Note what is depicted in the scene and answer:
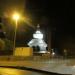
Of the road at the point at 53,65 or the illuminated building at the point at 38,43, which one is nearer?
the road at the point at 53,65

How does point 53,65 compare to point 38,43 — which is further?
point 38,43

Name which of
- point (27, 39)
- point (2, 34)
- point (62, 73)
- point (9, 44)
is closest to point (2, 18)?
point (2, 34)

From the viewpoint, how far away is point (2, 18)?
62062 mm

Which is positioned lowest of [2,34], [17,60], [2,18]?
[17,60]

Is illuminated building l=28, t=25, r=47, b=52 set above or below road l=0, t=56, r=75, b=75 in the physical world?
above

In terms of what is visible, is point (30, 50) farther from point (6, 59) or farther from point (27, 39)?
point (27, 39)

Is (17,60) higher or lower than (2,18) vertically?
lower

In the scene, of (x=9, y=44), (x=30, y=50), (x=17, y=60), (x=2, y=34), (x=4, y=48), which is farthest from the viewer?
(x=2, y=34)

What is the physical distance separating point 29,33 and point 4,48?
36514 mm

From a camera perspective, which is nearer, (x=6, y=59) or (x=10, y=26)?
(x=6, y=59)

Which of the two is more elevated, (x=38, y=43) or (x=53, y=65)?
(x=38, y=43)

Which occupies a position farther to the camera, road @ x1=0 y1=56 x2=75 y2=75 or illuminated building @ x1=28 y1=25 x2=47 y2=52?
illuminated building @ x1=28 y1=25 x2=47 y2=52

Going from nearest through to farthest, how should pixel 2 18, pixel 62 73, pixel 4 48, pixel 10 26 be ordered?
1. pixel 62 73
2. pixel 4 48
3. pixel 2 18
4. pixel 10 26

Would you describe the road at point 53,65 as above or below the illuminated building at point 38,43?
below
